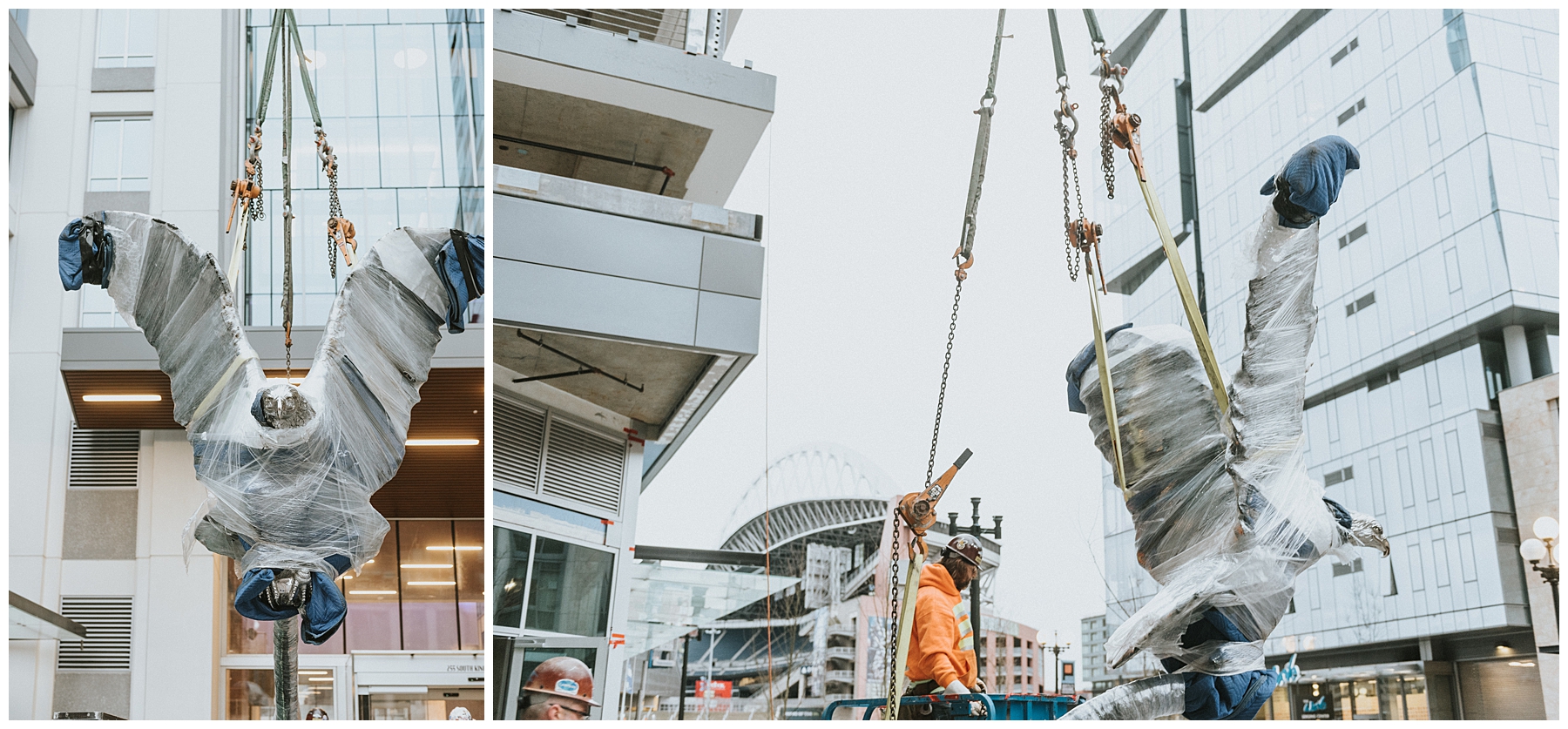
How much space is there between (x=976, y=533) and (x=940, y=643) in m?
0.51

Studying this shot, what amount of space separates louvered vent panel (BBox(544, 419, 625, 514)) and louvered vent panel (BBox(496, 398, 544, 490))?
6 cm

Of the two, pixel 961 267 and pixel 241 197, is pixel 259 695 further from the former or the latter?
pixel 961 267

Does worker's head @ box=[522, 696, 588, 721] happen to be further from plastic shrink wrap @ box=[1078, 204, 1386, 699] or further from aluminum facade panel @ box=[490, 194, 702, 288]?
plastic shrink wrap @ box=[1078, 204, 1386, 699]

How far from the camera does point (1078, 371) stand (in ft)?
13.9

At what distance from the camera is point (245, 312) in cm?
403

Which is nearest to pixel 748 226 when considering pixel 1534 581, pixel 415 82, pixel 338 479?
pixel 415 82

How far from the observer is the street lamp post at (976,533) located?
4.20 meters

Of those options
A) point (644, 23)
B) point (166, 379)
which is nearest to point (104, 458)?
point (166, 379)

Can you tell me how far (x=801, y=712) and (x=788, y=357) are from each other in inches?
47.7

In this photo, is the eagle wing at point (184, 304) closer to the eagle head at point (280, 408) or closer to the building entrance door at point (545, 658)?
the eagle head at point (280, 408)

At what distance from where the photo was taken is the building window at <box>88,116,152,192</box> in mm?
4055

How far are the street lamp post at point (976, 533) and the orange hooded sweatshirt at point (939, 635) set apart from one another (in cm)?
27

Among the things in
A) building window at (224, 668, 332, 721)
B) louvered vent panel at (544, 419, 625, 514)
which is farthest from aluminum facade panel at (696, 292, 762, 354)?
building window at (224, 668, 332, 721)

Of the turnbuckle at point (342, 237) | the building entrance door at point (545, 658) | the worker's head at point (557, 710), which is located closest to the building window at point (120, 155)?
the turnbuckle at point (342, 237)
